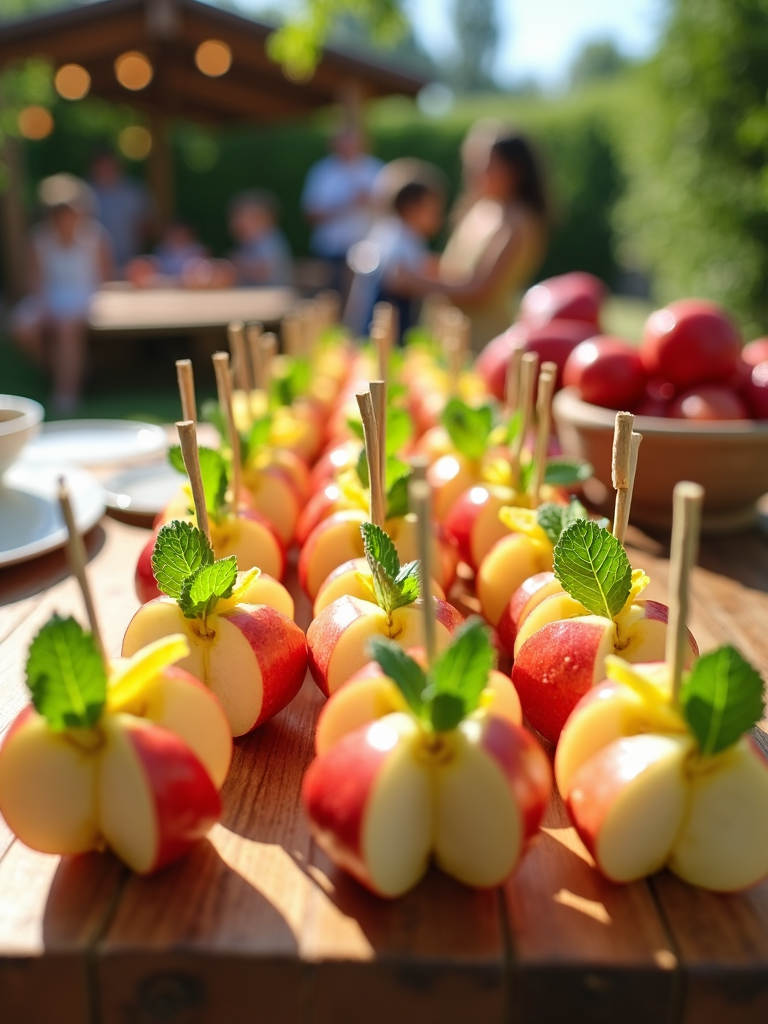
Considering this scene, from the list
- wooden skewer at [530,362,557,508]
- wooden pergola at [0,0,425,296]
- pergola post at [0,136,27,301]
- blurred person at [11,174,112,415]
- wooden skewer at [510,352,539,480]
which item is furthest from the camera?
pergola post at [0,136,27,301]

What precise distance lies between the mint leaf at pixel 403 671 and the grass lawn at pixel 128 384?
174 inches

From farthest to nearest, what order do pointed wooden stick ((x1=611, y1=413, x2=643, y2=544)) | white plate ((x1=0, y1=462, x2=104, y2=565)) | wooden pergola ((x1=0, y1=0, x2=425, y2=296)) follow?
wooden pergola ((x1=0, y1=0, x2=425, y2=296)) → white plate ((x1=0, y1=462, x2=104, y2=565)) → pointed wooden stick ((x1=611, y1=413, x2=643, y2=544))

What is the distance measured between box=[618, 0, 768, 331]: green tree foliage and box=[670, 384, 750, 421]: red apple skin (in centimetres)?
440

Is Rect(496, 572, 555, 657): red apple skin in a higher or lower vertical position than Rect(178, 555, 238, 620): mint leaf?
lower

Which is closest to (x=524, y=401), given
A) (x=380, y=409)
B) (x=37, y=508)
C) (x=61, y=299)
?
(x=380, y=409)

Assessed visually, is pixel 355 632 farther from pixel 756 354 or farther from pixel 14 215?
pixel 14 215

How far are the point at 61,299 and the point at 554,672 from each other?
5641 mm

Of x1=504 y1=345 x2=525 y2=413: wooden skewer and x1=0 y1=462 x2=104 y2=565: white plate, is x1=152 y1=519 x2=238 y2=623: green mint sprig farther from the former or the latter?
x1=504 y1=345 x2=525 y2=413: wooden skewer

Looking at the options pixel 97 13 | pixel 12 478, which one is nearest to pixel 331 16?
pixel 97 13

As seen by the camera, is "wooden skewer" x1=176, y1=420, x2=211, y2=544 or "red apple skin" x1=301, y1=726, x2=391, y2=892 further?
"wooden skewer" x1=176, y1=420, x2=211, y2=544

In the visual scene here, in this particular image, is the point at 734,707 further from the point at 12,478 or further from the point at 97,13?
Result: the point at 97,13

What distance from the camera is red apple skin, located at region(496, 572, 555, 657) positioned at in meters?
0.96

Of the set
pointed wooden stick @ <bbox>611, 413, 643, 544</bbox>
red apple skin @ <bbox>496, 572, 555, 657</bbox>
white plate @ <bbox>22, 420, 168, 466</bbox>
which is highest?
pointed wooden stick @ <bbox>611, 413, 643, 544</bbox>

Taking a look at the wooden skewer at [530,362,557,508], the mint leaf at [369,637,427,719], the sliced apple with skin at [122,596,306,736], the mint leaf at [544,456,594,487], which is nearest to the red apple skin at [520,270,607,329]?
the mint leaf at [544,456,594,487]
